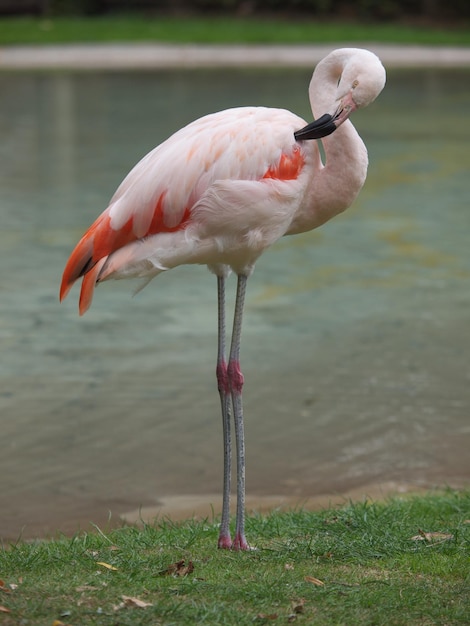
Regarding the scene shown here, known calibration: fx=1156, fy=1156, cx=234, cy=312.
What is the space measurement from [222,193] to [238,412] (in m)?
0.89

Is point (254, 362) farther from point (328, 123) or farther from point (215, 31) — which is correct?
point (215, 31)

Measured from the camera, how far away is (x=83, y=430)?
20.7ft

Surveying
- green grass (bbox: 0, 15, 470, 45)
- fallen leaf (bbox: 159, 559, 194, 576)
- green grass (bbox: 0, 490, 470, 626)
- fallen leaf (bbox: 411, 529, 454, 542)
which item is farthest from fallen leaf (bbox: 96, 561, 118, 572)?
green grass (bbox: 0, 15, 470, 45)

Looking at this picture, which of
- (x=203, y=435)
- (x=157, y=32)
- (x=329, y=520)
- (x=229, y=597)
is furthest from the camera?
(x=157, y=32)

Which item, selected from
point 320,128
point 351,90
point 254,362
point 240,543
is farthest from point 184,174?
point 254,362

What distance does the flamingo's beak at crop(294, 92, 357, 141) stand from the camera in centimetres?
426

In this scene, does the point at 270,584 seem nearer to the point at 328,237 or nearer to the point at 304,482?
the point at 304,482

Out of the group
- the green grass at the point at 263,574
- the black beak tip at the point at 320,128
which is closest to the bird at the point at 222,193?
the black beak tip at the point at 320,128

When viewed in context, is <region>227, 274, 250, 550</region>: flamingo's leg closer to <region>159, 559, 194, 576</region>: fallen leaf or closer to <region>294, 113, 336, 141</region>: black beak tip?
<region>159, 559, 194, 576</region>: fallen leaf

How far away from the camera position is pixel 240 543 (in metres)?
4.38

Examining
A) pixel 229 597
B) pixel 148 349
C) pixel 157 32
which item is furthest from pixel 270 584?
pixel 157 32

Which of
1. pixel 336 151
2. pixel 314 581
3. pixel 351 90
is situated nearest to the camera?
pixel 314 581

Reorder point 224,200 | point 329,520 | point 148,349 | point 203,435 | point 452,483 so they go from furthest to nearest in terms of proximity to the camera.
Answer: point 148,349
point 203,435
point 452,483
point 329,520
point 224,200

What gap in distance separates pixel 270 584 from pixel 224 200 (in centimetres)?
139
